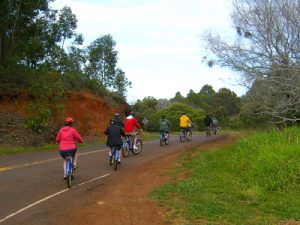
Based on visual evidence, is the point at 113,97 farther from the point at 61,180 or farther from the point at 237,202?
the point at 237,202

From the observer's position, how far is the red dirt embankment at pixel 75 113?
2877cm

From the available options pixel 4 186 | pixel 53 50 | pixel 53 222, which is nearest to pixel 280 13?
pixel 4 186

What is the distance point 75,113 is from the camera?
37.3m

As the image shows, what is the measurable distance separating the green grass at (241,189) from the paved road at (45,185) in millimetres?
2151

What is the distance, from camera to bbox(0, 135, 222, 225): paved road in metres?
9.59

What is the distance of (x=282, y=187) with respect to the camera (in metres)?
11.4

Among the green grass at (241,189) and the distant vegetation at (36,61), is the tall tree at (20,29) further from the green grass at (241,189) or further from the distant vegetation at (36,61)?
the green grass at (241,189)

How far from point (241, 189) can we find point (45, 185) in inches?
216

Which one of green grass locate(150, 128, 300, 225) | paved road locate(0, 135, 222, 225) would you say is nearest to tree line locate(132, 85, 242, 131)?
paved road locate(0, 135, 222, 225)

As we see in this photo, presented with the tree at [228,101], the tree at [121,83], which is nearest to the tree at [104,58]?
the tree at [121,83]

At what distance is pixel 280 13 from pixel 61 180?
13.7 m

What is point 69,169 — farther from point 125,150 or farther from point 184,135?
point 184,135

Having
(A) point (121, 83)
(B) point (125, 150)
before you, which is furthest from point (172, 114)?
(B) point (125, 150)

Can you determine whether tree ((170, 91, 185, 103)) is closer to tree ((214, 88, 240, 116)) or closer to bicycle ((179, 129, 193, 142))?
tree ((214, 88, 240, 116))
